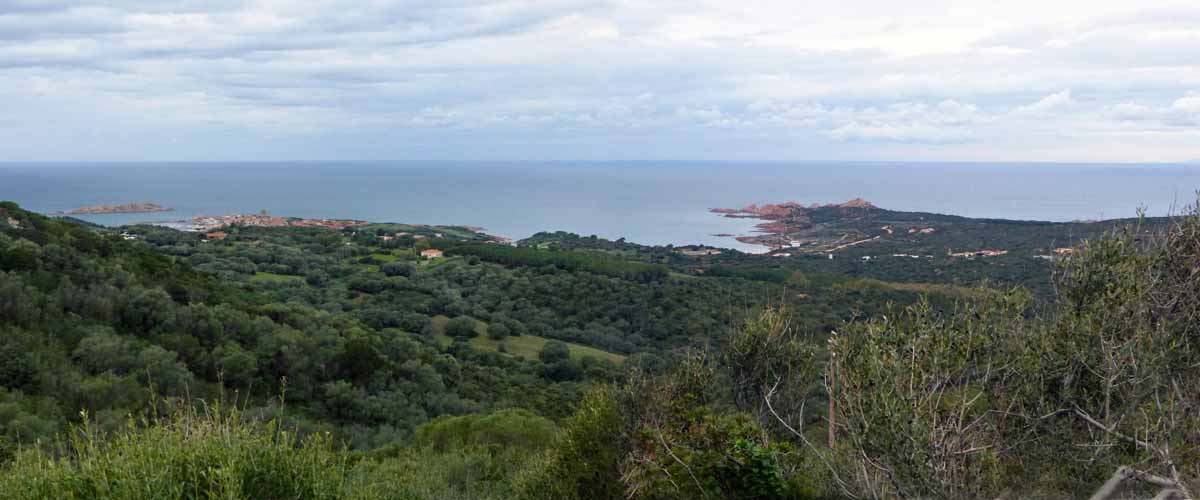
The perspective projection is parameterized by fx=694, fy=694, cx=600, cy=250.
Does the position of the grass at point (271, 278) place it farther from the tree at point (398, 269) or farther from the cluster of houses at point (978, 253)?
the cluster of houses at point (978, 253)

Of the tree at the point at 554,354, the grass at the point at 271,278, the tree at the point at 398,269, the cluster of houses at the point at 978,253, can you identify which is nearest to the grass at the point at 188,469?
the tree at the point at 554,354

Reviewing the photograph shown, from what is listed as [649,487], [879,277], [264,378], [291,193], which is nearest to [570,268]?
[879,277]

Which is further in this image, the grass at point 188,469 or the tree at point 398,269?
the tree at point 398,269

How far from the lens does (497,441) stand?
541 inches

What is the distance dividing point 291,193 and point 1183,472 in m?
167

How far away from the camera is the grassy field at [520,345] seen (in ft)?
98.3

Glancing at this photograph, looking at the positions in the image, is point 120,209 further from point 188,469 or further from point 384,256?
point 188,469

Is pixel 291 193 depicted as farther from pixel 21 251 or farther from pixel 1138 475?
pixel 1138 475

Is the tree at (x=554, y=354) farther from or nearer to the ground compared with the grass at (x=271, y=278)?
nearer to the ground

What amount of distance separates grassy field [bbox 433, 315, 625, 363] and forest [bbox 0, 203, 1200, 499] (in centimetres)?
460

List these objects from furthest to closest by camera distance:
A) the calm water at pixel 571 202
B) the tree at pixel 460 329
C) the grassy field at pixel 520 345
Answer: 1. the calm water at pixel 571 202
2. the tree at pixel 460 329
3. the grassy field at pixel 520 345

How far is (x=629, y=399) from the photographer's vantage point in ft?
29.5

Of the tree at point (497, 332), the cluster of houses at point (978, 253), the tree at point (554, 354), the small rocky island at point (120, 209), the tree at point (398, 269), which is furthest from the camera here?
the small rocky island at point (120, 209)

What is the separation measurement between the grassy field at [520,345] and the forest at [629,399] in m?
4.60
